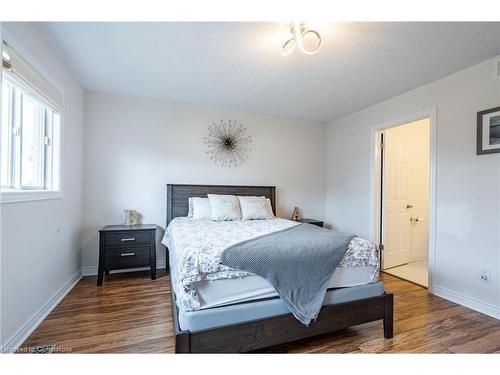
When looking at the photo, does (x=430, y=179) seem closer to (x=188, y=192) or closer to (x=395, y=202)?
(x=395, y=202)

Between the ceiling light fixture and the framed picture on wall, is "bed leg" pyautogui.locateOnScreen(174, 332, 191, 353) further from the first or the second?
the framed picture on wall

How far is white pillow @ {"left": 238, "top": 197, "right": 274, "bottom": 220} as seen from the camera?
3.15 meters

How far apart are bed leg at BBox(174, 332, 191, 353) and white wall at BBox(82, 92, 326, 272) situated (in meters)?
2.25

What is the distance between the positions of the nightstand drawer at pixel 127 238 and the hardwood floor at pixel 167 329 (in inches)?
20.9

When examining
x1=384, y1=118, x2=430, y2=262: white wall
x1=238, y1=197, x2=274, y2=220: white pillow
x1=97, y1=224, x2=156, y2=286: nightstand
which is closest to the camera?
x1=97, y1=224, x2=156, y2=286: nightstand

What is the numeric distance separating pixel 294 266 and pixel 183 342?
797mm

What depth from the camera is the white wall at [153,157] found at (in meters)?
3.10

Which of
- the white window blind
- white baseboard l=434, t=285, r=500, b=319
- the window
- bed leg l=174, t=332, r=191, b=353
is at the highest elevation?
the white window blind

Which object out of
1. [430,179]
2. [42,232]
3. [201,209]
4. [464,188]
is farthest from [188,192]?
[464,188]

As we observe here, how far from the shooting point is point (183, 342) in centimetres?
131

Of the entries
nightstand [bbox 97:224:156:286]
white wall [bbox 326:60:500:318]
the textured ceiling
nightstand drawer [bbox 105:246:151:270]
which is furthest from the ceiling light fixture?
nightstand drawer [bbox 105:246:151:270]
